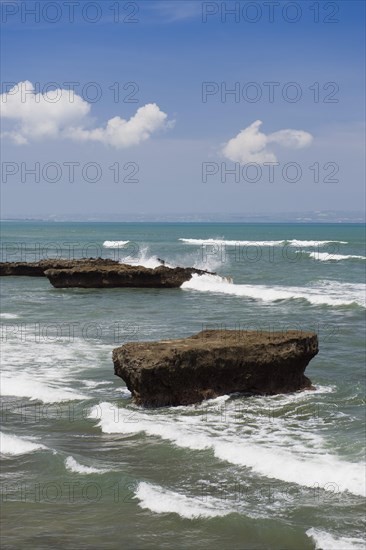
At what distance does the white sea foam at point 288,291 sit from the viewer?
3049 centimetres

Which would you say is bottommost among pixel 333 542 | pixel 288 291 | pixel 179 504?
pixel 333 542

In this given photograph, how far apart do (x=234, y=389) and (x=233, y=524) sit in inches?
202

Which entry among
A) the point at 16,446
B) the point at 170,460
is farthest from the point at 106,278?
the point at 170,460

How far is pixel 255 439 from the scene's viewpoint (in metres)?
10.7

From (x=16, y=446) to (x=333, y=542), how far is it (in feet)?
15.9

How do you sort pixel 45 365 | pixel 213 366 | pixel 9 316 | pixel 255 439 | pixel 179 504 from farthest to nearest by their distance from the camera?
pixel 9 316 → pixel 45 365 → pixel 213 366 → pixel 255 439 → pixel 179 504

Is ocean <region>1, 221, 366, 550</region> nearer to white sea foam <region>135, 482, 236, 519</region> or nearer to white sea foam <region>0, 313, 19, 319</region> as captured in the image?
white sea foam <region>135, 482, 236, 519</region>

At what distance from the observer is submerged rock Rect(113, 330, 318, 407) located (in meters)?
12.1

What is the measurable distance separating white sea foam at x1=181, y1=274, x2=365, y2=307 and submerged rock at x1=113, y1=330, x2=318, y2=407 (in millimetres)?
15551

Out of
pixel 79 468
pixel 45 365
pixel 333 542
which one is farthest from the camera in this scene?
pixel 45 365

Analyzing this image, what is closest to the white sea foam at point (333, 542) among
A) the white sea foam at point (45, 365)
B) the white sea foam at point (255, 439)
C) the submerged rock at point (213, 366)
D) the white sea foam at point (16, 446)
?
the white sea foam at point (255, 439)

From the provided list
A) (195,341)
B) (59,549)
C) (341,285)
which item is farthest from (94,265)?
(59,549)

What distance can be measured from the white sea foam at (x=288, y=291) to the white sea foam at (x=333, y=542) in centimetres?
2127

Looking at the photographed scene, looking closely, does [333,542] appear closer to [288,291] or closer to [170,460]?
[170,460]
